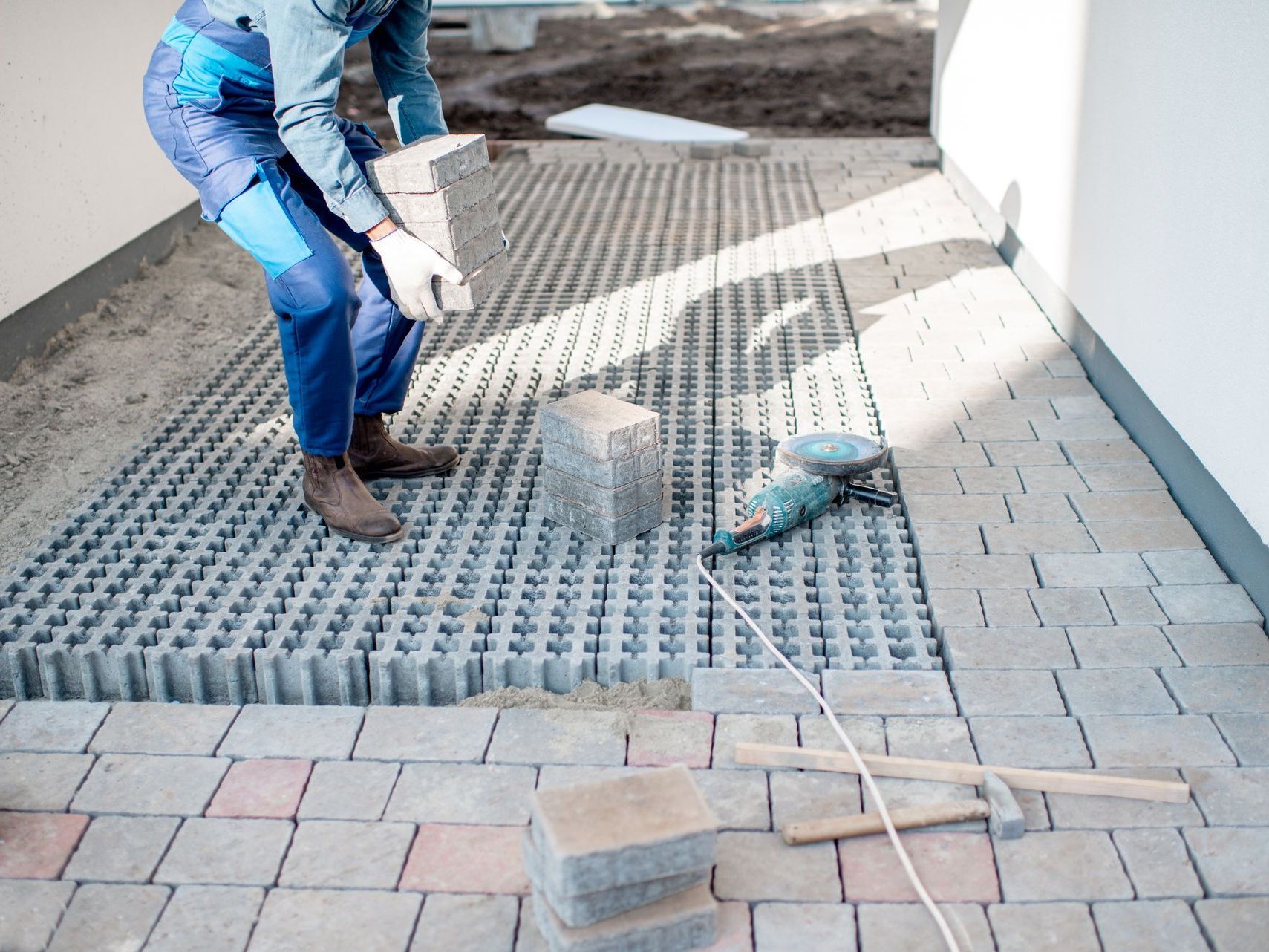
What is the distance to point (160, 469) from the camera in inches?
159

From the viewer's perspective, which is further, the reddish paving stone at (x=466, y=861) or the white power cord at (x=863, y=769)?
the reddish paving stone at (x=466, y=861)

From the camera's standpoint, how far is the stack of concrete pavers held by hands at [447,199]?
3260 mm

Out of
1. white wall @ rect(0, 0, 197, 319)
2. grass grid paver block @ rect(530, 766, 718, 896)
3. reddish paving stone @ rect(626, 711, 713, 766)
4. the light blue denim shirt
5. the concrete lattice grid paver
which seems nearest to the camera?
grass grid paver block @ rect(530, 766, 718, 896)

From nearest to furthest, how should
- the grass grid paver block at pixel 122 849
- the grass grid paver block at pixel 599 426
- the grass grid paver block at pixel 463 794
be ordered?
the grass grid paver block at pixel 122 849
the grass grid paver block at pixel 463 794
the grass grid paver block at pixel 599 426

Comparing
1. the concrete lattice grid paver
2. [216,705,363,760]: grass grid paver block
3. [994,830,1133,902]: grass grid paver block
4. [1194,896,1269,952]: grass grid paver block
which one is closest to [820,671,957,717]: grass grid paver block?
the concrete lattice grid paver

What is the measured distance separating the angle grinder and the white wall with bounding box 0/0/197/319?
342 cm

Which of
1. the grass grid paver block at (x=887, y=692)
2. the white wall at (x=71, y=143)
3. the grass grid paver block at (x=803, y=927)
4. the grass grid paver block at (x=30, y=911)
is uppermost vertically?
the white wall at (x=71, y=143)

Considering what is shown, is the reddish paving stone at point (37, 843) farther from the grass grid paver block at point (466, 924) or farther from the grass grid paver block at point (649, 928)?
the grass grid paver block at point (649, 928)

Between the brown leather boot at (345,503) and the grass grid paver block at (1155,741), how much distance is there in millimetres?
2031

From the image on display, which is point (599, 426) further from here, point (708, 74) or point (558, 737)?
point (708, 74)

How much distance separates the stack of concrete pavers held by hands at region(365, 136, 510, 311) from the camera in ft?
10.7

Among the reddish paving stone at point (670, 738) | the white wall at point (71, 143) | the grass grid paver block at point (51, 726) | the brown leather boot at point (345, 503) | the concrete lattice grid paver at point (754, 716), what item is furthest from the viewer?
the white wall at point (71, 143)

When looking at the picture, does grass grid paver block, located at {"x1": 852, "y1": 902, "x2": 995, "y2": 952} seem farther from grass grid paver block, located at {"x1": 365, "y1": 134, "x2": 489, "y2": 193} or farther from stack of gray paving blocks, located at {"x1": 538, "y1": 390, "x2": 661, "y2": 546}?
grass grid paver block, located at {"x1": 365, "y1": 134, "x2": 489, "y2": 193}

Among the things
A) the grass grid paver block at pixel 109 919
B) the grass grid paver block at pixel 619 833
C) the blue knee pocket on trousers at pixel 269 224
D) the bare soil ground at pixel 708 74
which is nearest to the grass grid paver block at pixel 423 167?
the blue knee pocket on trousers at pixel 269 224
